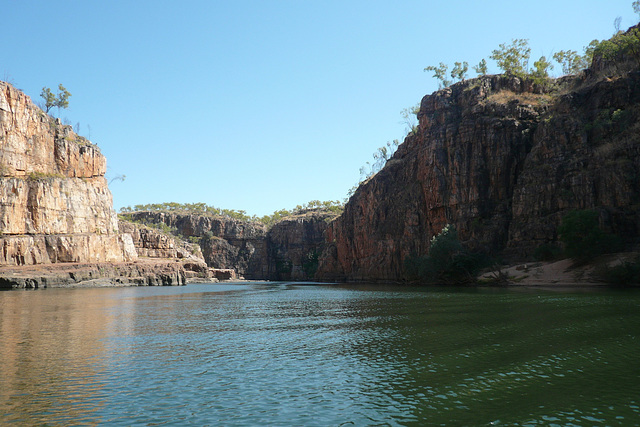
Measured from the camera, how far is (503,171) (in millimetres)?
95938

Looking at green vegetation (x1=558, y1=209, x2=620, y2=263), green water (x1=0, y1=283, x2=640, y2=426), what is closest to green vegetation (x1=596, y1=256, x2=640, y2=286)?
green vegetation (x1=558, y1=209, x2=620, y2=263)

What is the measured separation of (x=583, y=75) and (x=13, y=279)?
114055 mm

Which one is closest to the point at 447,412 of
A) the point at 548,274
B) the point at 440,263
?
the point at 548,274

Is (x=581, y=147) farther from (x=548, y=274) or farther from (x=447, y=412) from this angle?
(x=447, y=412)

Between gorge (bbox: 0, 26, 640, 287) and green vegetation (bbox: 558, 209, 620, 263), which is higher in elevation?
gorge (bbox: 0, 26, 640, 287)

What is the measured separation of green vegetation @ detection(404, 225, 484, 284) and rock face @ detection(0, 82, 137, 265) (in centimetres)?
7263

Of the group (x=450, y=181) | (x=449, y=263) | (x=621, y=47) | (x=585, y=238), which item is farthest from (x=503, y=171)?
(x=585, y=238)

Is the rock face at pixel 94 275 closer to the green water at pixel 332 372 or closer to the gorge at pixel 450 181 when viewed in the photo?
the gorge at pixel 450 181

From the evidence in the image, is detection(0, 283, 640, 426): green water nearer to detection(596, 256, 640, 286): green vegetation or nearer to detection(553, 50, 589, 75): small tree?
detection(596, 256, 640, 286): green vegetation

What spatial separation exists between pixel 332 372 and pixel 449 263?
225 ft

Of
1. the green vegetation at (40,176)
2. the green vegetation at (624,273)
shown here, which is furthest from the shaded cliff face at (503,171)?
the green vegetation at (40,176)

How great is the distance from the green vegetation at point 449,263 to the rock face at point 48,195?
72.6 m

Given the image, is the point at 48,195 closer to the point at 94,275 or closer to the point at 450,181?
the point at 94,275

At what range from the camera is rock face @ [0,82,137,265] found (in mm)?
91500
